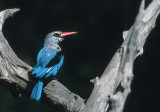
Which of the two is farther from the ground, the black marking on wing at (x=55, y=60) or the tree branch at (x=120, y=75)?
the black marking on wing at (x=55, y=60)

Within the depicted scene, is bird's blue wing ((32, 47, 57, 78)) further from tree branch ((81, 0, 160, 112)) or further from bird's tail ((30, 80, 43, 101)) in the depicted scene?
tree branch ((81, 0, 160, 112))

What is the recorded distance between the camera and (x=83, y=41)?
18.9 feet

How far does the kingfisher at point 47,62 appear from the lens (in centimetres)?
356

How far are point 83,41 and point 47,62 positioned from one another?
177 centimetres

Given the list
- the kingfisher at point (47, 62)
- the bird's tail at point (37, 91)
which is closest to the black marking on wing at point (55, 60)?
the kingfisher at point (47, 62)

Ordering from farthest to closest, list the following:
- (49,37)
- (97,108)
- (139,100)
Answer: (139,100), (49,37), (97,108)

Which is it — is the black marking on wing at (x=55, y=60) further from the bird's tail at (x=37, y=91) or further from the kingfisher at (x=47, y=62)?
the bird's tail at (x=37, y=91)

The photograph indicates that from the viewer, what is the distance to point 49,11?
19.5ft

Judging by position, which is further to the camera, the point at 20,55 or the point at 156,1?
the point at 20,55

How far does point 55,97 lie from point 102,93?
79 cm

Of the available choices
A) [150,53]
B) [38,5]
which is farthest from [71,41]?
[150,53]

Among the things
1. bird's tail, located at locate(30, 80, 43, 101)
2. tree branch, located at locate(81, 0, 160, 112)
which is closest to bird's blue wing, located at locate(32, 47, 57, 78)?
bird's tail, located at locate(30, 80, 43, 101)

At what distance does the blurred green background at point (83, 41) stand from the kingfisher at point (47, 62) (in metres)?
Answer: 0.83

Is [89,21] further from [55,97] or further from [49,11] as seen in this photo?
[55,97]
